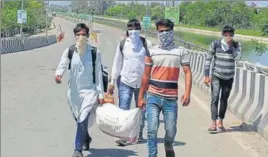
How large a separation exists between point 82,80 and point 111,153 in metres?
1.18

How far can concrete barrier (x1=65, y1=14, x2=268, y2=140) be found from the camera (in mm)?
10086

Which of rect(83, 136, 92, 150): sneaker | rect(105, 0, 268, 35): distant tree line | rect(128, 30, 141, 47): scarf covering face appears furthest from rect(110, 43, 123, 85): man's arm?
rect(105, 0, 268, 35): distant tree line

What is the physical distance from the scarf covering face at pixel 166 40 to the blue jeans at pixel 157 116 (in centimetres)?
55

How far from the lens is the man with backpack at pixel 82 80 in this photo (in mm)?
7406

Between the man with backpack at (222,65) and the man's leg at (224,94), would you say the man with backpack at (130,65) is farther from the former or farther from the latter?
the man's leg at (224,94)

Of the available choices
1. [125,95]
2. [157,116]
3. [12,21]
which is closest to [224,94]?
[125,95]

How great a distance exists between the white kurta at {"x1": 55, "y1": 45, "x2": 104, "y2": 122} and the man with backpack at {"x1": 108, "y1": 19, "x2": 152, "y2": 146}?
35.9 inches

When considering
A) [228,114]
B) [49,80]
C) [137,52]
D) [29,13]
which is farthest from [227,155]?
[29,13]

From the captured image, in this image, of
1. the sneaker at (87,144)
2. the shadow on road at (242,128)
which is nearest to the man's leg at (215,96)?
the shadow on road at (242,128)

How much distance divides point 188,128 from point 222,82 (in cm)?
106

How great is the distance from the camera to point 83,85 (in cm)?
743

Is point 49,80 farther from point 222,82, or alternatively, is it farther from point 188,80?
point 188,80

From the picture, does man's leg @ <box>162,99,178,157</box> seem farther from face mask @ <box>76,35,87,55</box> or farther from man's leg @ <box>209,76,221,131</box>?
man's leg @ <box>209,76,221,131</box>

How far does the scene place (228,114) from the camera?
12227 millimetres
